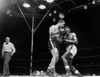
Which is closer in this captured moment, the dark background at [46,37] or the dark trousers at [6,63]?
the dark trousers at [6,63]

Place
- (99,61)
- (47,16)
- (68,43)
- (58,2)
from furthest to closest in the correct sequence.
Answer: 1. (47,16)
2. (58,2)
3. (99,61)
4. (68,43)

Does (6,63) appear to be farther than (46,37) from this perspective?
No

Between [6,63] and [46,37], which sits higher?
[46,37]

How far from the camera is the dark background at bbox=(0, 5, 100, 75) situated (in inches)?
427

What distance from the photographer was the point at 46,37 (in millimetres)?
12648

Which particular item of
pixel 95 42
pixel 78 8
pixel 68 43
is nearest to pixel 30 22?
pixel 78 8

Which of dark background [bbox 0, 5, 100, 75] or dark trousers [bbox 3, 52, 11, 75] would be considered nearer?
dark trousers [bbox 3, 52, 11, 75]

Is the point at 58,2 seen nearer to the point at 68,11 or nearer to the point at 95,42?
the point at 68,11

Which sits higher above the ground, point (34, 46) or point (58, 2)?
point (58, 2)

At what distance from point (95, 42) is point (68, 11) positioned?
2.18 metres

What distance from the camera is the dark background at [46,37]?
427 inches

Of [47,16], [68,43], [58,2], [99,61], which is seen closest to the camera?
[68,43]

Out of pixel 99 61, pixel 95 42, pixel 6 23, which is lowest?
pixel 99 61

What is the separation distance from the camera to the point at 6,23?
38.5 ft
